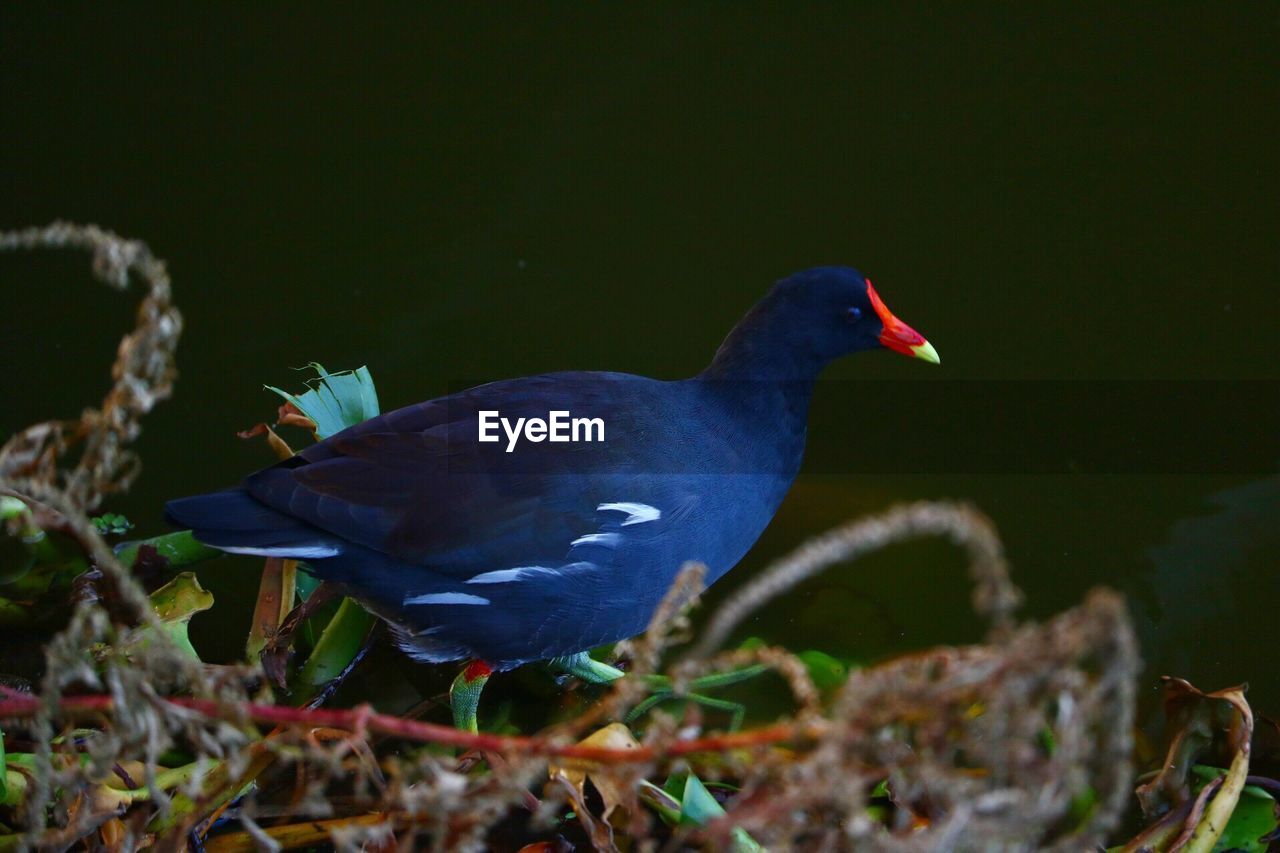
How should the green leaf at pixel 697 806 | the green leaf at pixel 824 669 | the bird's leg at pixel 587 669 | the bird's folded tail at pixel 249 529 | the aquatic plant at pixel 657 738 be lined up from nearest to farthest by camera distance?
the aquatic plant at pixel 657 738 < the green leaf at pixel 697 806 < the bird's folded tail at pixel 249 529 < the green leaf at pixel 824 669 < the bird's leg at pixel 587 669

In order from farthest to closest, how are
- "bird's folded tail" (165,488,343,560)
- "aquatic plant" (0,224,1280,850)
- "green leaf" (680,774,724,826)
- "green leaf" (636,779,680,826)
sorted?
1. "bird's folded tail" (165,488,343,560)
2. "green leaf" (636,779,680,826)
3. "green leaf" (680,774,724,826)
4. "aquatic plant" (0,224,1280,850)

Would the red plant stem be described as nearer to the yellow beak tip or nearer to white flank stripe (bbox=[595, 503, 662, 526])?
white flank stripe (bbox=[595, 503, 662, 526])

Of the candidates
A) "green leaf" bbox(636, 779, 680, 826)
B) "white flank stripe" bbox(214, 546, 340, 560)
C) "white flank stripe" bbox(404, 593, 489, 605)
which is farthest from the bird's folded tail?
"green leaf" bbox(636, 779, 680, 826)

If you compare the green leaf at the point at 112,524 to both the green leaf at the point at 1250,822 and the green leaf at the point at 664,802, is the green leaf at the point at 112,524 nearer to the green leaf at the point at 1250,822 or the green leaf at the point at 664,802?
the green leaf at the point at 664,802

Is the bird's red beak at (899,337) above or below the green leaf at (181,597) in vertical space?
above

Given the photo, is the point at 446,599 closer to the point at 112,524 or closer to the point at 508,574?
the point at 508,574

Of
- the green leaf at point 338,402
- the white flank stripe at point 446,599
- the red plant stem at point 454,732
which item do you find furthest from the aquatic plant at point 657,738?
the green leaf at point 338,402
